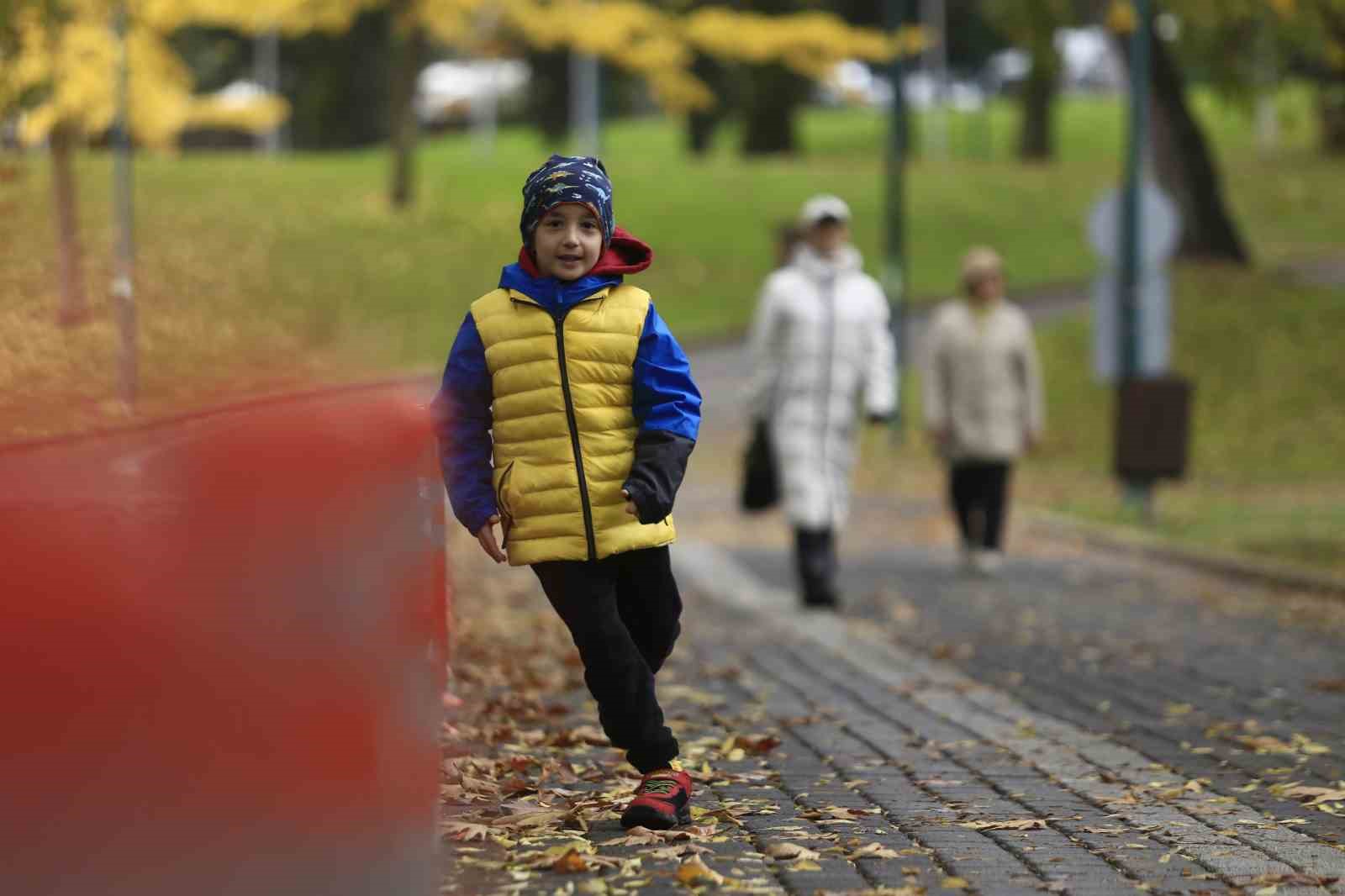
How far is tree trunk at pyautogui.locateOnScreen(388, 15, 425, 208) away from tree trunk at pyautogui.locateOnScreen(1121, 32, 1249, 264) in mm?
10199

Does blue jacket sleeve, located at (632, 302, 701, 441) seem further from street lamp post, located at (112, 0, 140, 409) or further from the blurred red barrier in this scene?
street lamp post, located at (112, 0, 140, 409)

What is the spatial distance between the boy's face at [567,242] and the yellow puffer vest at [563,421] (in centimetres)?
8

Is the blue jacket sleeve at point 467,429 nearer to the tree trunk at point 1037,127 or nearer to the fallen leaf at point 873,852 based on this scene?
the fallen leaf at point 873,852

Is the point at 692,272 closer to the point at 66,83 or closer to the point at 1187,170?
the point at 1187,170

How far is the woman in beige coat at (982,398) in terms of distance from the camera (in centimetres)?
1385

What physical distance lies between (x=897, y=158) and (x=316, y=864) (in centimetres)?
2188

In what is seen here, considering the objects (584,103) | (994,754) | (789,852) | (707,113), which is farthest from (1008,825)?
(707,113)

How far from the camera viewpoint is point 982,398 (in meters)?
13.8

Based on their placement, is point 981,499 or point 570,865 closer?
point 570,865

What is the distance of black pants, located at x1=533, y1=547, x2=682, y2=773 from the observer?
5.69m

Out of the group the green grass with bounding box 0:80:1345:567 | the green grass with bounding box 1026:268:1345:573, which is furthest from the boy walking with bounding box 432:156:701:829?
the green grass with bounding box 1026:268:1345:573

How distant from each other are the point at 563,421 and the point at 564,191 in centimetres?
52

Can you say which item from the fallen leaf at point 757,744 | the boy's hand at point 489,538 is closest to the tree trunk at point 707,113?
the fallen leaf at point 757,744

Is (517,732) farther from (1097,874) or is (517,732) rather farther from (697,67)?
(697,67)
